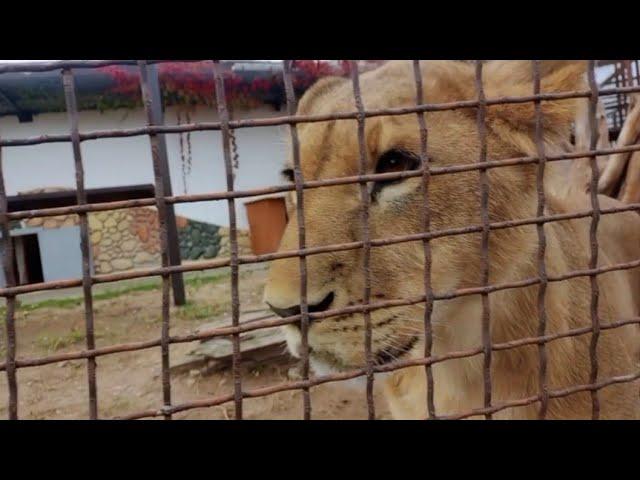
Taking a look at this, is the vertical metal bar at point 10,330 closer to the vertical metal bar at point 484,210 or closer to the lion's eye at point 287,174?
the vertical metal bar at point 484,210

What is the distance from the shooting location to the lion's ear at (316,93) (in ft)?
8.12

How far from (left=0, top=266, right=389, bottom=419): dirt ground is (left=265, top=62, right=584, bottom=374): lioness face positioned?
2680mm

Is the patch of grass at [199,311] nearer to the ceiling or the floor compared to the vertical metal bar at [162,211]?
nearer to the floor

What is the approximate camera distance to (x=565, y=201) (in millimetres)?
3012

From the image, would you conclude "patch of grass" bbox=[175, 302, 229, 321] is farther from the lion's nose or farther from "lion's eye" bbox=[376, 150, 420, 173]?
the lion's nose

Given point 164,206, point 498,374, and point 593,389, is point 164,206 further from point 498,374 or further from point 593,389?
point 498,374

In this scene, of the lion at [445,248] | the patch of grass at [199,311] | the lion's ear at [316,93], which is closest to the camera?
the lion at [445,248]

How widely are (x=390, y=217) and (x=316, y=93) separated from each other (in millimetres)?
957

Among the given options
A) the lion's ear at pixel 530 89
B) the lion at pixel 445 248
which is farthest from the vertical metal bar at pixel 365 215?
the lion's ear at pixel 530 89

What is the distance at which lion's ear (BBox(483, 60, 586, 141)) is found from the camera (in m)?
1.80

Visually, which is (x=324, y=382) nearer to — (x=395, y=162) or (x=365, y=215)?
(x=365, y=215)

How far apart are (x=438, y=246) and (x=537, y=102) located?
55cm

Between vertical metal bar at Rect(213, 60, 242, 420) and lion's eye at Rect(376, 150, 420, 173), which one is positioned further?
lion's eye at Rect(376, 150, 420, 173)

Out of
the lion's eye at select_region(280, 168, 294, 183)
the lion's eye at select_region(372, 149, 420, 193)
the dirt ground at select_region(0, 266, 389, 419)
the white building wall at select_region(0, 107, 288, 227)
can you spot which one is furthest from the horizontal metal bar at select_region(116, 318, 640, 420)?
the white building wall at select_region(0, 107, 288, 227)
